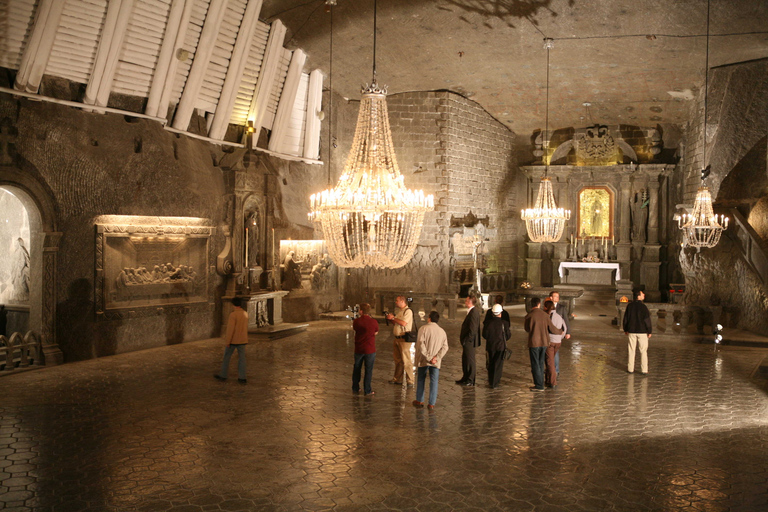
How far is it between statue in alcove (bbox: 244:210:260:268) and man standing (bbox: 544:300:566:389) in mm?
6156

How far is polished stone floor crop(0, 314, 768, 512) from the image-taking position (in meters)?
4.75

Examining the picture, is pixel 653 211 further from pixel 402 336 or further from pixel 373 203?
pixel 373 203

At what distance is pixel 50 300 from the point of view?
945 cm

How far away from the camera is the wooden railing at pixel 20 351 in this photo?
891 centimetres

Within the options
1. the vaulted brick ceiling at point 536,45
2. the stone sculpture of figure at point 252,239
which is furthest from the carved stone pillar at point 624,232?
the stone sculpture of figure at point 252,239

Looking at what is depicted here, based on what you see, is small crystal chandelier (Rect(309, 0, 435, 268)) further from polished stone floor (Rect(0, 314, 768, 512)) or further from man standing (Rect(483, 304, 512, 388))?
polished stone floor (Rect(0, 314, 768, 512))

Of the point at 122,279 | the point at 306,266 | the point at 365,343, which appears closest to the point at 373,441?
the point at 365,343

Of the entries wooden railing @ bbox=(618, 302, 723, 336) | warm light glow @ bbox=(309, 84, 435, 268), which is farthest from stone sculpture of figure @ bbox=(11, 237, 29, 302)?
wooden railing @ bbox=(618, 302, 723, 336)

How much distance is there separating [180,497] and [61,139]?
6635 mm

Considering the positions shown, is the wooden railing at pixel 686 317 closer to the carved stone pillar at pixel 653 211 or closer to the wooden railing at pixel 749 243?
the wooden railing at pixel 749 243

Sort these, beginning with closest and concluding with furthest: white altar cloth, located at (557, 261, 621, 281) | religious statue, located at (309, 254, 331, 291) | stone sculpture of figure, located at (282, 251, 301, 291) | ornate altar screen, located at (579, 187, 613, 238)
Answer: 1. stone sculpture of figure, located at (282, 251, 301, 291)
2. religious statue, located at (309, 254, 331, 291)
3. white altar cloth, located at (557, 261, 621, 281)
4. ornate altar screen, located at (579, 187, 613, 238)

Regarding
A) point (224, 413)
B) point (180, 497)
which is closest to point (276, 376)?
point (224, 413)

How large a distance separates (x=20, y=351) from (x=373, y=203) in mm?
5641

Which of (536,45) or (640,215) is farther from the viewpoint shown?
(640,215)
